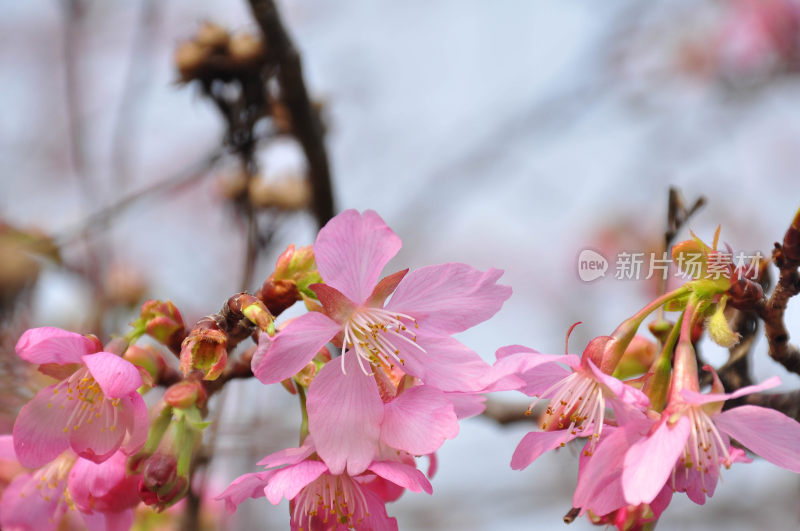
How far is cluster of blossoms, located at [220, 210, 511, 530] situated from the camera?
0.68 meters

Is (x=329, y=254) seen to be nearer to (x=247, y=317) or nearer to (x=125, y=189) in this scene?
(x=247, y=317)

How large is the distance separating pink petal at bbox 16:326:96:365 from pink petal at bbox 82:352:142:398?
2cm

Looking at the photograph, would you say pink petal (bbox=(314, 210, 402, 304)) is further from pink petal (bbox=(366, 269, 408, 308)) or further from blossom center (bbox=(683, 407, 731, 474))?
blossom center (bbox=(683, 407, 731, 474))

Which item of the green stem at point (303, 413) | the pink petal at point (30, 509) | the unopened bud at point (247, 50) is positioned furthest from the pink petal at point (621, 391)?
the unopened bud at point (247, 50)

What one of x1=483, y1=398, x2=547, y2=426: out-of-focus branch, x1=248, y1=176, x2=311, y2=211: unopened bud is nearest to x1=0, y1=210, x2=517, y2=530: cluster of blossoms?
x1=483, y1=398, x2=547, y2=426: out-of-focus branch

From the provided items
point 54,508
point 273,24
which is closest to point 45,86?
point 273,24

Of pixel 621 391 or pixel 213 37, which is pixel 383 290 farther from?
pixel 213 37

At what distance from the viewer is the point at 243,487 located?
0.72 m

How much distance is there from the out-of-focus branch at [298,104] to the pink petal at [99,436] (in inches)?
31.1

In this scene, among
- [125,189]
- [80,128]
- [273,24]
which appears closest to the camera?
[273,24]

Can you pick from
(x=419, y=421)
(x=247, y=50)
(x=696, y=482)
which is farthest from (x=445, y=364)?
(x=247, y=50)

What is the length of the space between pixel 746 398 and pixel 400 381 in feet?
1.61

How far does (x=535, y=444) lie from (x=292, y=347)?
0.89ft

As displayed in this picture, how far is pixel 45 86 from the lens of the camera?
5742 mm
